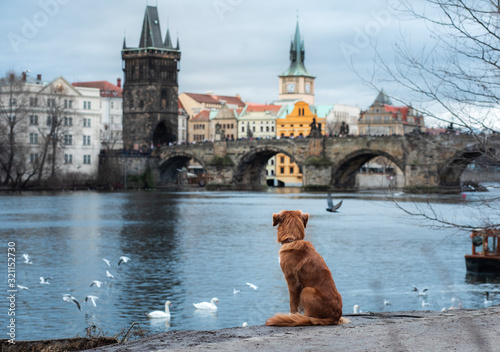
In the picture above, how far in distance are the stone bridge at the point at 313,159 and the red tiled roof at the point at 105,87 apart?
2360 centimetres

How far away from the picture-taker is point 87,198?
187ft

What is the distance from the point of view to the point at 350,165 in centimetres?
7281

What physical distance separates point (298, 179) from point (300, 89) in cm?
4076

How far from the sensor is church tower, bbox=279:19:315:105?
140250 millimetres

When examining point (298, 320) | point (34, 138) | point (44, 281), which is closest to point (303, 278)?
point (298, 320)

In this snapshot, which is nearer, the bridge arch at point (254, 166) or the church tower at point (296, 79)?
the bridge arch at point (254, 166)

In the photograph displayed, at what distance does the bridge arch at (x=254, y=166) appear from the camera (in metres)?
75.7

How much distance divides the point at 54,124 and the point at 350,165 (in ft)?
86.5

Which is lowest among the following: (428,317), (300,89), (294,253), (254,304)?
(254,304)

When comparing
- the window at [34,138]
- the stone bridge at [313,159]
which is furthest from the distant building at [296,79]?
the window at [34,138]

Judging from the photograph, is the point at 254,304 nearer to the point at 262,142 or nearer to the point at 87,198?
the point at 87,198

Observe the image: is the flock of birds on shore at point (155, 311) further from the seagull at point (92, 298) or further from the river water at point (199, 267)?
the river water at point (199, 267)

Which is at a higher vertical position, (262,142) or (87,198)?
(262,142)

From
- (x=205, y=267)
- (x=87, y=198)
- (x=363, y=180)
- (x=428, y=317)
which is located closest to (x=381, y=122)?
(x=363, y=180)
